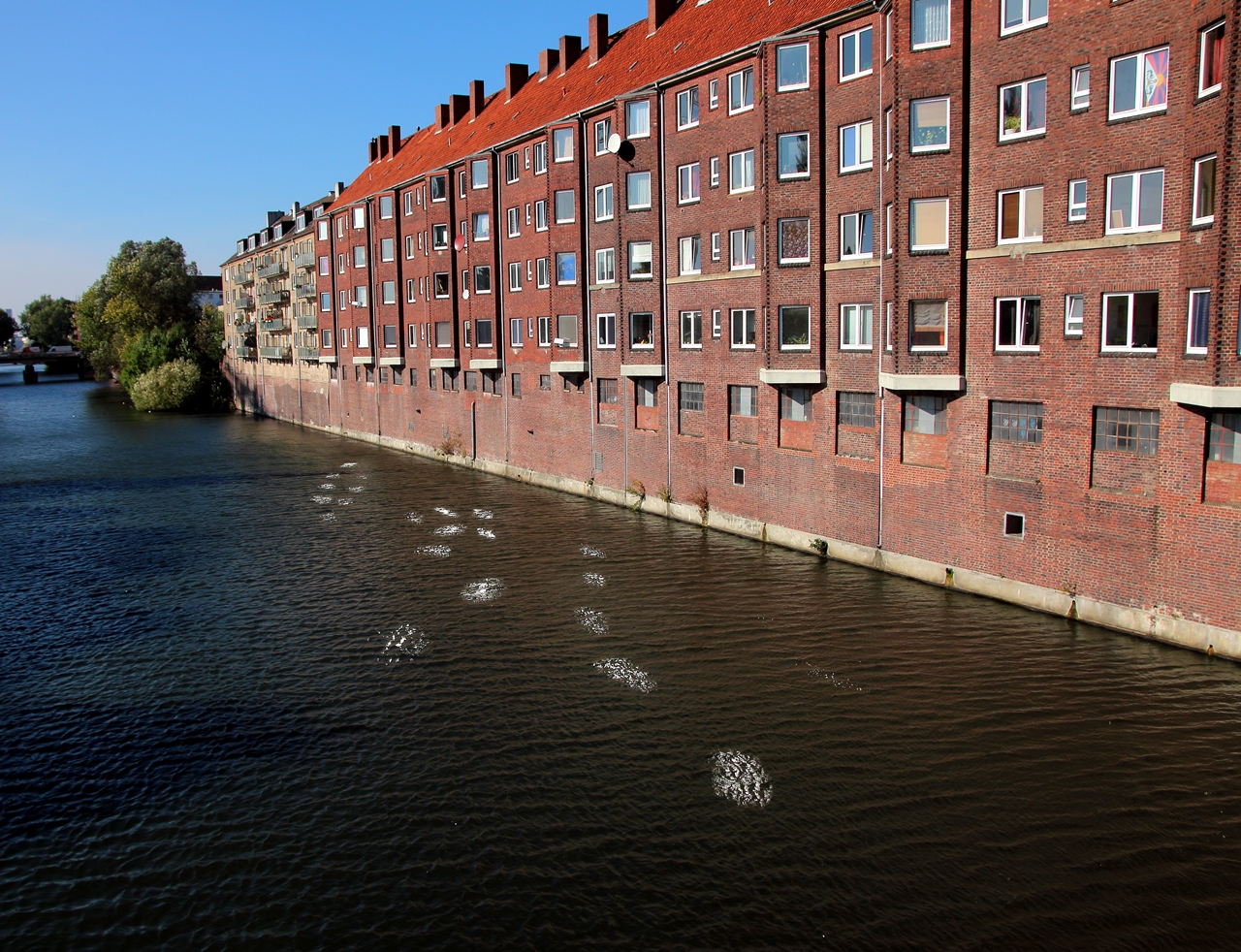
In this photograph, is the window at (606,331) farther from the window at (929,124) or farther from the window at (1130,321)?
the window at (1130,321)

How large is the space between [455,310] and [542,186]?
12154 mm

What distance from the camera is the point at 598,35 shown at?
44.8 metres

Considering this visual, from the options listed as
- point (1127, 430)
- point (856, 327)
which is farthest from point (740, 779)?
point (856, 327)

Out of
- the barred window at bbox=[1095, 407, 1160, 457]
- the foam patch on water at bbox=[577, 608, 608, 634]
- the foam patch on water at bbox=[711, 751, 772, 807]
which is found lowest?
the foam patch on water at bbox=[711, 751, 772, 807]

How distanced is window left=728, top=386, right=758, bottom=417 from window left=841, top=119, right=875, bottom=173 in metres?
7.64

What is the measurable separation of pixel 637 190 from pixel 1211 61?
70.3ft

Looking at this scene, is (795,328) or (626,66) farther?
(626,66)

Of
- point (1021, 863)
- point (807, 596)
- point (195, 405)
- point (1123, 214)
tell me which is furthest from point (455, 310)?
point (195, 405)

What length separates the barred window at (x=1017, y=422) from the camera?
23.7 meters

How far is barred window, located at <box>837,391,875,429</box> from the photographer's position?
93.3 feet

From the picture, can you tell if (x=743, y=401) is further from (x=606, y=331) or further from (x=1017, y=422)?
(x=1017, y=422)

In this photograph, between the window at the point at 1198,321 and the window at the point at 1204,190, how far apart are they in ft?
4.70

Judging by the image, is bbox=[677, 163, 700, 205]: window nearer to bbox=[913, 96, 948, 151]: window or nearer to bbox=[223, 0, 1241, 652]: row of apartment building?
bbox=[223, 0, 1241, 652]: row of apartment building

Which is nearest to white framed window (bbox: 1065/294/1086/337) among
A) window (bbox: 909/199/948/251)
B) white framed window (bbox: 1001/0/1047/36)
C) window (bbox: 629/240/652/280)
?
window (bbox: 909/199/948/251)
